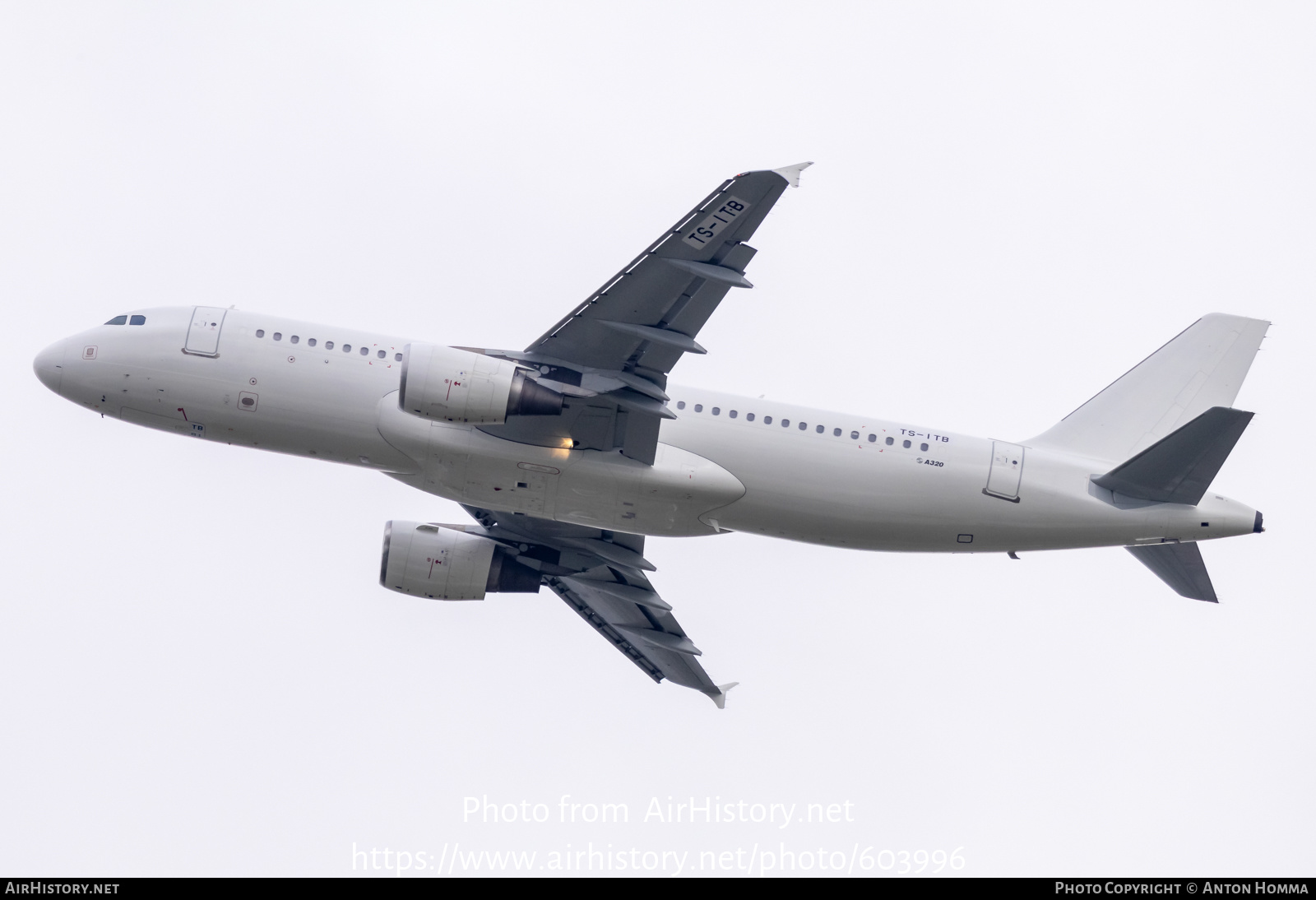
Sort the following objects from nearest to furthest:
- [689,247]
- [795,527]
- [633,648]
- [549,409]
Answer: [689,247] → [549,409] → [795,527] → [633,648]

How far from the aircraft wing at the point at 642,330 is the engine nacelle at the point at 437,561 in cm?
698

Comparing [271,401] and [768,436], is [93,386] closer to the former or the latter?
[271,401]

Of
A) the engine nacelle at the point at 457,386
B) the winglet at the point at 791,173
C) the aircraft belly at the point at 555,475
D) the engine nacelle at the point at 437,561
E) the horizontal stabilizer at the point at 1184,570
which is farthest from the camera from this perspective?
the engine nacelle at the point at 437,561

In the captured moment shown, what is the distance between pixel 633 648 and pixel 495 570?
562 centimetres

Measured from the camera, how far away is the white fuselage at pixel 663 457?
110 feet

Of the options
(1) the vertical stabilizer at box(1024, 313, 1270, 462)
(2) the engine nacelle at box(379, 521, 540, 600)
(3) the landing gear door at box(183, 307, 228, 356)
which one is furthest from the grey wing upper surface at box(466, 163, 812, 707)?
(1) the vertical stabilizer at box(1024, 313, 1270, 462)

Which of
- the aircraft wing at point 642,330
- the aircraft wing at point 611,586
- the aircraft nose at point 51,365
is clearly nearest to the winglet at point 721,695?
the aircraft wing at point 611,586

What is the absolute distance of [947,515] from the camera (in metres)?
34.1

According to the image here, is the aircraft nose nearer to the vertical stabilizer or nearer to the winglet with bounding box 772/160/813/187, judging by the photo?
the winglet with bounding box 772/160/813/187

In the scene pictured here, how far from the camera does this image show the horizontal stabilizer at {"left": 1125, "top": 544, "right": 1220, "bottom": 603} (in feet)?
115

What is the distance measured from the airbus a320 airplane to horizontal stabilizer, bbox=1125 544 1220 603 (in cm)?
5

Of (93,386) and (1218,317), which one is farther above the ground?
(1218,317)

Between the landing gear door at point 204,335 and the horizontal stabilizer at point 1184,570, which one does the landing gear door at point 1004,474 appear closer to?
the horizontal stabilizer at point 1184,570

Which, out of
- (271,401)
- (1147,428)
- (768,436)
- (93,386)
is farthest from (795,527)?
(93,386)
